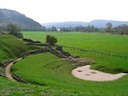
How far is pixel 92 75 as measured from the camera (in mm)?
59281

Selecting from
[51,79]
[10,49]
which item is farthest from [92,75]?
[10,49]

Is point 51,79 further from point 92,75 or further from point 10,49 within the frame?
point 10,49

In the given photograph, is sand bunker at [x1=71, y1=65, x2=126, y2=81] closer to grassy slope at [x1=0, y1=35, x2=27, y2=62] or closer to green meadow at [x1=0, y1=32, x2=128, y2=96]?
green meadow at [x1=0, y1=32, x2=128, y2=96]

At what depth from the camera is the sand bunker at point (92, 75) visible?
182 ft

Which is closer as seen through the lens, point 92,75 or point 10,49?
point 92,75

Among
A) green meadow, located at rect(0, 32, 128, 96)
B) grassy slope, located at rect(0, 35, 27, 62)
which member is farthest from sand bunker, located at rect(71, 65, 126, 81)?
grassy slope, located at rect(0, 35, 27, 62)

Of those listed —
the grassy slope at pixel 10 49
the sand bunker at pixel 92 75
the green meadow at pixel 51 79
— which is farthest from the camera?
the grassy slope at pixel 10 49

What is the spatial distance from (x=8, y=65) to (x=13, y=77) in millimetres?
16890

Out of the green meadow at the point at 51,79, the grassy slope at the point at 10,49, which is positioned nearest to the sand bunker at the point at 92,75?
the green meadow at the point at 51,79

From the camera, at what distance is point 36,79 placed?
46.1 meters

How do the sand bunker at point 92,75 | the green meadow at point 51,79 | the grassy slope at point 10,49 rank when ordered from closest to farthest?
the green meadow at point 51,79 < the sand bunker at point 92,75 < the grassy slope at point 10,49

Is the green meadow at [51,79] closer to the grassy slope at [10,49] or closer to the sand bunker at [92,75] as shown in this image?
the grassy slope at [10,49]

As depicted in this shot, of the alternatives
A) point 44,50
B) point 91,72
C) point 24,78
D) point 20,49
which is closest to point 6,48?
point 20,49

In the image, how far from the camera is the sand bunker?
55594 mm
